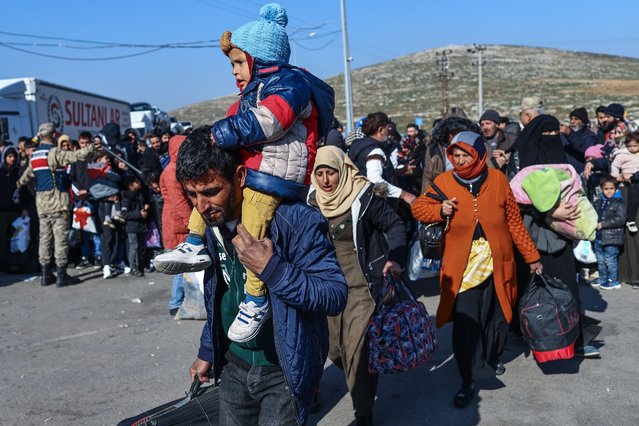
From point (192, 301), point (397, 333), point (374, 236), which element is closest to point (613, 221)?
point (374, 236)

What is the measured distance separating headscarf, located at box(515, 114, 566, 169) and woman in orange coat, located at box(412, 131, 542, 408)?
3.40 ft

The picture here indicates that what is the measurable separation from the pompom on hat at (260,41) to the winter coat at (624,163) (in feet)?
22.1

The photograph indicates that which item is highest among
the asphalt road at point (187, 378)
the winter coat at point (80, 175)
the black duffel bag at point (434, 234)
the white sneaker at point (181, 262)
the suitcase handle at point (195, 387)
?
the winter coat at point (80, 175)

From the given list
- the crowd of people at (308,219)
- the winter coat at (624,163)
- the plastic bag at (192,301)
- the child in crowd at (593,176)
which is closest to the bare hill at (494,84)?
the child in crowd at (593,176)

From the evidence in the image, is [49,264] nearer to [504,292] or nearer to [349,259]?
[349,259]

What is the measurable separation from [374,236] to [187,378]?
7.34ft

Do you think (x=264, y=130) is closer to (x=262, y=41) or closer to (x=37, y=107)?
(x=262, y=41)

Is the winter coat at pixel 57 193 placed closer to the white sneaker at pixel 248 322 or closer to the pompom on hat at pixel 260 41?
the pompom on hat at pixel 260 41

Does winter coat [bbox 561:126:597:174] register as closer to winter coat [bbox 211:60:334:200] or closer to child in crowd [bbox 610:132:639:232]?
child in crowd [bbox 610:132:639:232]

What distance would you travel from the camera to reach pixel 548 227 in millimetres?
5414

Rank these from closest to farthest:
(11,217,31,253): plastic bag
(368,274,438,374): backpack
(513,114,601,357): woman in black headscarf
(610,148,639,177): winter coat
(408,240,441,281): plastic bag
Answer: (368,274,438,374): backpack
(513,114,601,357): woman in black headscarf
(408,240,441,281): plastic bag
(610,148,639,177): winter coat
(11,217,31,253): plastic bag

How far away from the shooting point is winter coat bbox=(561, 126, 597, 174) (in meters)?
10.1

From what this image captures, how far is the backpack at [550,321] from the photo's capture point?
490cm

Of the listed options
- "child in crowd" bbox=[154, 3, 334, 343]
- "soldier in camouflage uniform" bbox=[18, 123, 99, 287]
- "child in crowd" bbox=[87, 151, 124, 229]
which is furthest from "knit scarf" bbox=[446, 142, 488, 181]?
"child in crowd" bbox=[87, 151, 124, 229]
